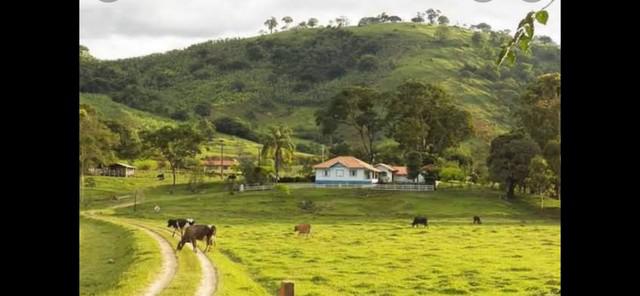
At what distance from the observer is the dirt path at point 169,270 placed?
3.99 metres

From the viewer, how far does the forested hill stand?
511cm

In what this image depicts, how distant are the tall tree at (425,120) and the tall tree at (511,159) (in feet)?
0.91

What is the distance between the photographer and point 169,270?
13.5 ft

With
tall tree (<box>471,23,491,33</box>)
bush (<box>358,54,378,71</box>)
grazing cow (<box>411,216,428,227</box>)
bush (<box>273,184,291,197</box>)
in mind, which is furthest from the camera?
bush (<box>358,54,378,71</box>)

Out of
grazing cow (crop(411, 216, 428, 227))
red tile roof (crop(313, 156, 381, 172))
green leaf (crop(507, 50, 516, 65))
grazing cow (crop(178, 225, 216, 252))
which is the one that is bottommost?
grazing cow (crop(178, 225, 216, 252))

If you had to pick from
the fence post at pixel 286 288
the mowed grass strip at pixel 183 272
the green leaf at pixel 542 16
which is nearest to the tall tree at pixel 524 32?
the green leaf at pixel 542 16

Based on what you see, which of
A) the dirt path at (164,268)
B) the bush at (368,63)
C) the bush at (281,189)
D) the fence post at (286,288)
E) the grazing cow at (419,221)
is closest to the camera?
the fence post at (286,288)

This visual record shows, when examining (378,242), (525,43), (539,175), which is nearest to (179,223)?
(378,242)

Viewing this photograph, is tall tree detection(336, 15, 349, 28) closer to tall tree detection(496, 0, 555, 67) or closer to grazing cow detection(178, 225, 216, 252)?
grazing cow detection(178, 225, 216, 252)

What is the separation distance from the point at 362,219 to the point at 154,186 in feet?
5.27

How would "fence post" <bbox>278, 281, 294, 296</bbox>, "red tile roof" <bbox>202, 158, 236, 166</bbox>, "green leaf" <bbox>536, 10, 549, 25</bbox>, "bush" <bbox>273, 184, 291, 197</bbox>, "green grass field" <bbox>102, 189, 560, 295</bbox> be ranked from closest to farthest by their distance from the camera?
"green leaf" <bbox>536, 10, 549, 25</bbox> → "fence post" <bbox>278, 281, 294, 296</bbox> → "green grass field" <bbox>102, 189, 560, 295</bbox> → "red tile roof" <bbox>202, 158, 236, 166</bbox> → "bush" <bbox>273, 184, 291, 197</bbox>

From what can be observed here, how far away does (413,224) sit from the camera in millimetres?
5090

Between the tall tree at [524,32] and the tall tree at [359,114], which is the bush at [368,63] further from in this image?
the tall tree at [524,32]

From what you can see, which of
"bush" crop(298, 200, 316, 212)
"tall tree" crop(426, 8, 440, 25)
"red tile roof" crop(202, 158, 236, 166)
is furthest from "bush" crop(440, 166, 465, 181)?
"red tile roof" crop(202, 158, 236, 166)
